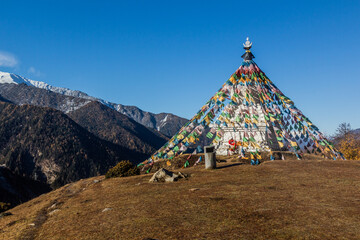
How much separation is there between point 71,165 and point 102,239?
89.2 metres

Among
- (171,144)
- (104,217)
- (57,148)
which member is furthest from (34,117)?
(104,217)

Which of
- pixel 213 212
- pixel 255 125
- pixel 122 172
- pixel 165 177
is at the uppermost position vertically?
pixel 255 125

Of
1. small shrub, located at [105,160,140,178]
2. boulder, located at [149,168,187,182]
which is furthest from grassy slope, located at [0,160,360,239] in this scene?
small shrub, located at [105,160,140,178]

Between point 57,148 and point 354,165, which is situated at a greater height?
point 57,148

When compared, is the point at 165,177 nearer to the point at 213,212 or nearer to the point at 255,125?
the point at 213,212

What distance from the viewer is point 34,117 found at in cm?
10781

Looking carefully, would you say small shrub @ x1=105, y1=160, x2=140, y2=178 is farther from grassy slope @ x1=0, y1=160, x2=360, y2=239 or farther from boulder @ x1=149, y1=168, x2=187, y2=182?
grassy slope @ x1=0, y1=160, x2=360, y2=239

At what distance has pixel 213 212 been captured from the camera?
907cm

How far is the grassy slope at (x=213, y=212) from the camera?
7.39 metres

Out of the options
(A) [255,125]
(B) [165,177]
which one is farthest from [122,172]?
(A) [255,125]

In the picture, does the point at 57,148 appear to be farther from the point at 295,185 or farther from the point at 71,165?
the point at 295,185

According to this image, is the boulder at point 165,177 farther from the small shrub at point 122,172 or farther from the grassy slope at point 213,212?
the small shrub at point 122,172

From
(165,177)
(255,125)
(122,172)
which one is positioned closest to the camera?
(165,177)

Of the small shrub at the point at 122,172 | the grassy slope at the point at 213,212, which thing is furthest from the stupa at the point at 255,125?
the grassy slope at the point at 213,212
